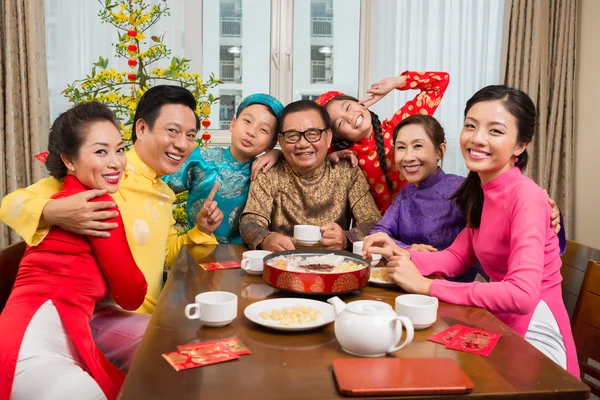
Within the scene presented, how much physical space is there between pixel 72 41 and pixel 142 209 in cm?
260

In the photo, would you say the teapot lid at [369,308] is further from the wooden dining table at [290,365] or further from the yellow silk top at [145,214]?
the yellow silk top at [145,214]

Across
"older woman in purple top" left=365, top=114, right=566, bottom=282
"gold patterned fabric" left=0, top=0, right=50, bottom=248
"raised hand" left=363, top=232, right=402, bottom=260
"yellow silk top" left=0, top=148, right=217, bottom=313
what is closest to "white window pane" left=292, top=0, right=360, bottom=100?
"gold patterned fabric" left=0, top=0, right=50, bottom=248

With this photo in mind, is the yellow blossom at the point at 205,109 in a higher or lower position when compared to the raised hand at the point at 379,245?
higher

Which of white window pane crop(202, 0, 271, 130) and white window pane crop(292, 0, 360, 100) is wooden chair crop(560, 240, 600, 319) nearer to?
white window pane crop(292, 0, 360, 100)

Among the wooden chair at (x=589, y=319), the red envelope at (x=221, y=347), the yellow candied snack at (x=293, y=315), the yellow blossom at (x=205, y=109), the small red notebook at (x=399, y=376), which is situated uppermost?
the yellow blossom at (x=205, y=109)

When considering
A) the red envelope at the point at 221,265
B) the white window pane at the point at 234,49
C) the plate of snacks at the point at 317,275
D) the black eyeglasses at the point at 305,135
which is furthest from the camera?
the white window pane at the point at 234,49

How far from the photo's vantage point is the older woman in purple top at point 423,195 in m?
2.11

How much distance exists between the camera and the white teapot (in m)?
0.99

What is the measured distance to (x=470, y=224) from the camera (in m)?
1.74

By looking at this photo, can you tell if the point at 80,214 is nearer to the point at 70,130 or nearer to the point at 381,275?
the point at 70,130

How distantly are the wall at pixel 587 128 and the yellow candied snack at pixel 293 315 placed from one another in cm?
337

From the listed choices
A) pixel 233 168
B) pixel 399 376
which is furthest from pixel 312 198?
pixel 399 376

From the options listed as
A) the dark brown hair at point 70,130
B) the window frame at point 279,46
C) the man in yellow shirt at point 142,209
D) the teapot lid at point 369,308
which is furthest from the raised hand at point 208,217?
the window frame at point 279,46

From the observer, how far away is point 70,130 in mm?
1513
